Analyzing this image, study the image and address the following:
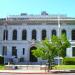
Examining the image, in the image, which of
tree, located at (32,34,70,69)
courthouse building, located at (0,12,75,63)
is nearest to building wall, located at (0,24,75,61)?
courthouse building, located at (0,12,75,63)

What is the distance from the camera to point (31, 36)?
70.7 meters

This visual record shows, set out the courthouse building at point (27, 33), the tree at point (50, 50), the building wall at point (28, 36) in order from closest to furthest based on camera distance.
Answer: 1. the tree at point (50, 50)
2. the courthouse building at point (27, 33)
3. the building wall at point (28, 36)

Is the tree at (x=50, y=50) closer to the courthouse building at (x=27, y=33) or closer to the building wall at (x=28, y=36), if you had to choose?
the courthouse building at (x=27, y=33)

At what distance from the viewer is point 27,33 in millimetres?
70750

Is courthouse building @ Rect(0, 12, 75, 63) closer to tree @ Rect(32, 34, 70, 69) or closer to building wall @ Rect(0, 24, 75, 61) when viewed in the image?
building wall @ Rect(0, 24, 75, 61)

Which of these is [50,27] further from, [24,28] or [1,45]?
[1,45]

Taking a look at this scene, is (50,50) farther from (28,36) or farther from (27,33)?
(27,33)

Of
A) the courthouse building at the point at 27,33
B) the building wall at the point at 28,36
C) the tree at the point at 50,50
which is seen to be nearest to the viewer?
the tree at the point at 50,50

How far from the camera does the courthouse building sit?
69.7 meters

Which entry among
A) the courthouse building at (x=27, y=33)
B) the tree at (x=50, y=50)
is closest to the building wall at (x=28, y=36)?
the courthouse building at (x=27, y=33)

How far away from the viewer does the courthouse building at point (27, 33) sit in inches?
2744

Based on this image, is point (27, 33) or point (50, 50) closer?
point (50, 50)

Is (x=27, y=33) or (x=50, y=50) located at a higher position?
(x=27, y=33)

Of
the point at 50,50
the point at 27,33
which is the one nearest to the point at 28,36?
the point at 27,33
